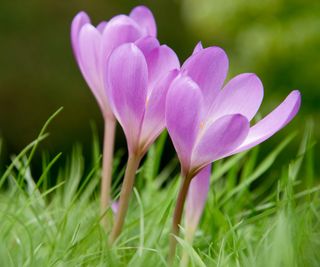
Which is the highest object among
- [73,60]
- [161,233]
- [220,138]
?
[220,138]

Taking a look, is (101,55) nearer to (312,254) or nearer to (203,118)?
(203,118)

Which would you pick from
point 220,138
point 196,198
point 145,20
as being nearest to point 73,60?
point 145,20

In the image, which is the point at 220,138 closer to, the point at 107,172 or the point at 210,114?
the point at 210,114

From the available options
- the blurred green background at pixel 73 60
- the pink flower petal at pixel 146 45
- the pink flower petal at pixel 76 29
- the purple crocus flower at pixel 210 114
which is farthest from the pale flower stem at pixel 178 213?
the blurred green background at pixel 73 60

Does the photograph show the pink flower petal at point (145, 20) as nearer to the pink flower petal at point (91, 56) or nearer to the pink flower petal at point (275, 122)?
the pink flower petal at point (91, 56)

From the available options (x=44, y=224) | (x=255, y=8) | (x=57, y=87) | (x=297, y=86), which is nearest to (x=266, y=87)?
(x=297, y=86)

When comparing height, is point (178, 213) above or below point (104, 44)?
below

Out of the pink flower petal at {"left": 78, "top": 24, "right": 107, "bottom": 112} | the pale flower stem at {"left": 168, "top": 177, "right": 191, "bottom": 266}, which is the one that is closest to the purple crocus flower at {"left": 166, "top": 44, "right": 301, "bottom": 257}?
the pale flower stem at {"left": 168, "top": 177, "right": 191, "bottom": 266}
